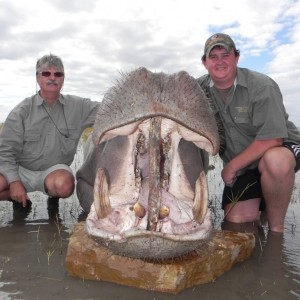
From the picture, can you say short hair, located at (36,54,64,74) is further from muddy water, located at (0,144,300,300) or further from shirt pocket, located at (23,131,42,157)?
muddy water, located at (0,144,300,300)

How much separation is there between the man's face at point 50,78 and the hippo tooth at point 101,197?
3.45 meters

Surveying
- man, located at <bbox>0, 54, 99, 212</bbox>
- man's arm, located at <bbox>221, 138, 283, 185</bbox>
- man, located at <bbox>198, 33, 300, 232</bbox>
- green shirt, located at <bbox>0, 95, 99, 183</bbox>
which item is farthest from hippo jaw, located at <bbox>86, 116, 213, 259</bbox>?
green shirt, located at <bbox>0, 95, 99, 183</bbox>

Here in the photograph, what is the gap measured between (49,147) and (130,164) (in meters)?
3.50

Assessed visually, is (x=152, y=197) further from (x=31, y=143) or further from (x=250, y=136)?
(x=31, y=143)

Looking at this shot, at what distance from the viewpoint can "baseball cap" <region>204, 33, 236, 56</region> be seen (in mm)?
5871

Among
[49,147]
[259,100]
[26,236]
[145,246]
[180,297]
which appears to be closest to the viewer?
[145,246]

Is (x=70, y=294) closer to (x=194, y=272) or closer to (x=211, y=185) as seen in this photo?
(x=194, y=272)

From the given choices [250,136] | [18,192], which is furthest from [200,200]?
[18,192]

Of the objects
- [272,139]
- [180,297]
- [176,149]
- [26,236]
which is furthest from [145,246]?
[272,139]

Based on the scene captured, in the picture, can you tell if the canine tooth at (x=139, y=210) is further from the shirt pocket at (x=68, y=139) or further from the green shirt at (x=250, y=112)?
the shirt pocket at (x=68, y=139)

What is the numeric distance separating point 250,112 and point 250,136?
0.43 meters

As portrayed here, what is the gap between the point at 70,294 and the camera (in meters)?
3.57

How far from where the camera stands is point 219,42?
5.88 m

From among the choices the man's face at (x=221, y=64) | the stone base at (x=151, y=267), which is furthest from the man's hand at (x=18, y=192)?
the man's face at (x=221, y=64)
